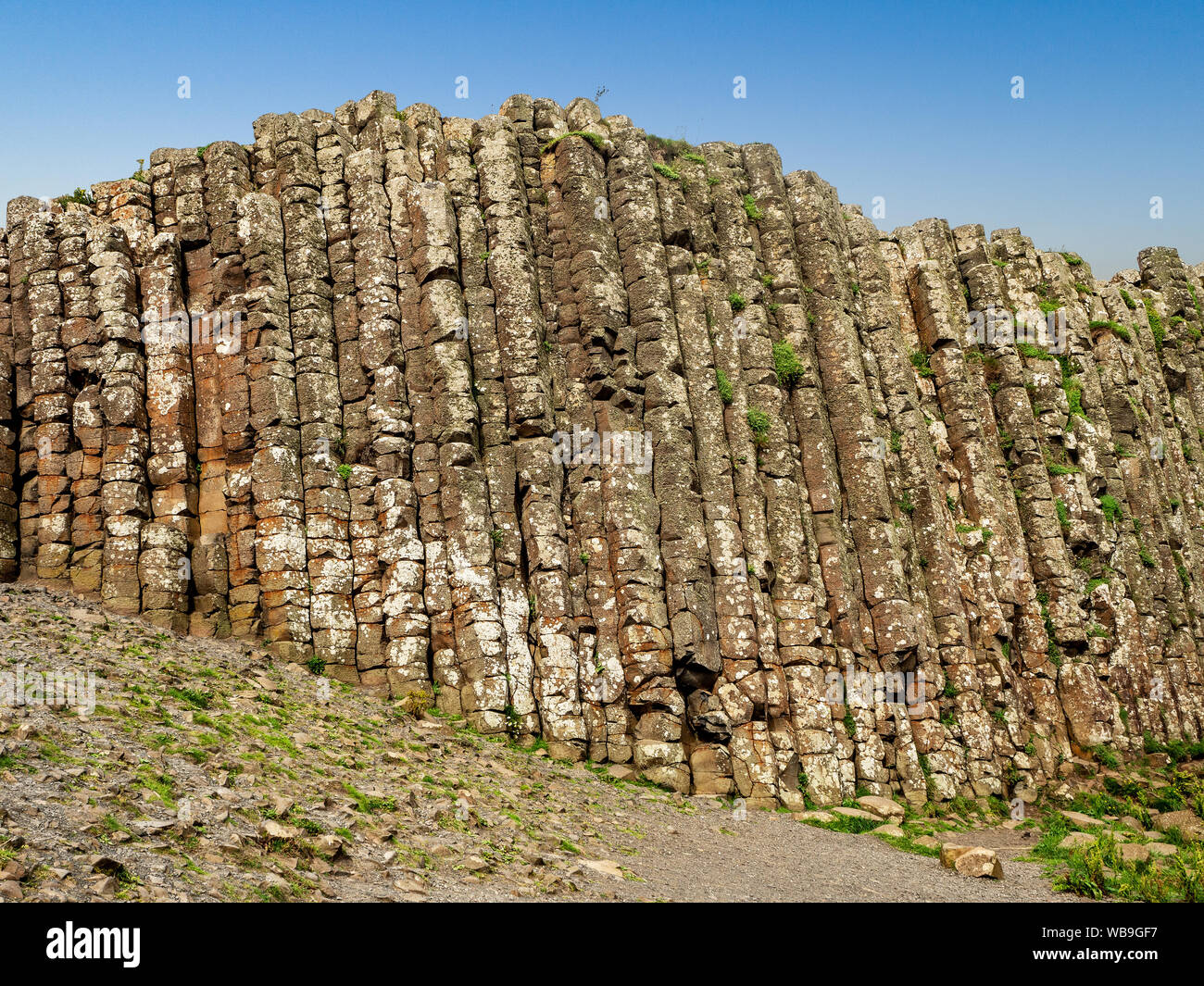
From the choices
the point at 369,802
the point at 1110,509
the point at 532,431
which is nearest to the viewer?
the point at 369,802

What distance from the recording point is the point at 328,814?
13.7m

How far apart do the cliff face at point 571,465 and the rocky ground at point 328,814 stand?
174cm

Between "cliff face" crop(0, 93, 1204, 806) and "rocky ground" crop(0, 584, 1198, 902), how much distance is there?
1.74 metres

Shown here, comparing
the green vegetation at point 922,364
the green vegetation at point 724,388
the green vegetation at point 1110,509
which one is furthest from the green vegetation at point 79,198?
the green vegetation at point 1110,509

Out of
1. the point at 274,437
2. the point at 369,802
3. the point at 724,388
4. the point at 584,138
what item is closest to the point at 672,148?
the point at 584,138

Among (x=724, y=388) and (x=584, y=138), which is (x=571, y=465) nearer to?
(x=724, y=388)

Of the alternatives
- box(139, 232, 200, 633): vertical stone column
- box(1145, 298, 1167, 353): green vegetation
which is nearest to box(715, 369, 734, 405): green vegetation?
box(139, 232, 200, 633): vertical stone column

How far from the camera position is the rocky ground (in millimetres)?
10656

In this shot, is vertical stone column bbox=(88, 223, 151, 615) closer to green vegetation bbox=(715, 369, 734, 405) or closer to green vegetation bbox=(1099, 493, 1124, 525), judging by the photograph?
green vegetation bbox=(715, 369, 734, 405)

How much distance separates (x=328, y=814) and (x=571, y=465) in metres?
13.2

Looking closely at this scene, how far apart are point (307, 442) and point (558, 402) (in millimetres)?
6777

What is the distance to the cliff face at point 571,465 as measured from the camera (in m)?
23.1
